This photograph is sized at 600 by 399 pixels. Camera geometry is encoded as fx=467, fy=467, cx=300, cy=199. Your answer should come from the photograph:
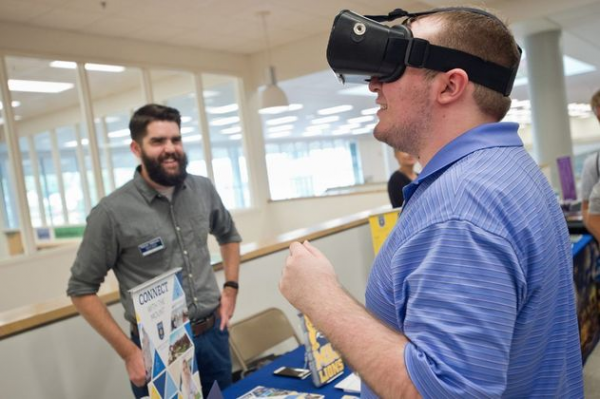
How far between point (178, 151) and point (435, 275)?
151 cm

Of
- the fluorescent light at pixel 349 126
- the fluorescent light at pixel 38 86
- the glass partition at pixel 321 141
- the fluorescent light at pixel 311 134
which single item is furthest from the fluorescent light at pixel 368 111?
the fluorescent light at pixel 38 86

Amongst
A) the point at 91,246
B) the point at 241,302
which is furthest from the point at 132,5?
the point at 91,246

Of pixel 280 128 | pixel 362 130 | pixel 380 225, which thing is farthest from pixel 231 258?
pixel 362 130

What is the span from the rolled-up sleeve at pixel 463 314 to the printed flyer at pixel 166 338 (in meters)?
0.81

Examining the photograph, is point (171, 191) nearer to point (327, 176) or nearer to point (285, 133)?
point (285, 133)

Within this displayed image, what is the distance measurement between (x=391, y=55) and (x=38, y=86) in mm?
7261

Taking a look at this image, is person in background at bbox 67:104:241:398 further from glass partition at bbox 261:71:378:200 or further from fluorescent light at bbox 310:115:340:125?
fluorescent light at bbox 310:115:340:125

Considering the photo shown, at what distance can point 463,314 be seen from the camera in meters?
0.58

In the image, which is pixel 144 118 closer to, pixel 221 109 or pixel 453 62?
pixel 453 62

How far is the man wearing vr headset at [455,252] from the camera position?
0.58 metres

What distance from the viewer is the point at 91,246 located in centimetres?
166

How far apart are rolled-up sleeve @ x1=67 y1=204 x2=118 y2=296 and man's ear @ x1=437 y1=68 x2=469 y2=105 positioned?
52.1 inches

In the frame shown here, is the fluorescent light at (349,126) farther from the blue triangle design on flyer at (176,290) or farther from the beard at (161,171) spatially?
the blue triangle design on flyer at (176,290)

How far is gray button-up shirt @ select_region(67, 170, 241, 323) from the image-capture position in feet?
5.46
